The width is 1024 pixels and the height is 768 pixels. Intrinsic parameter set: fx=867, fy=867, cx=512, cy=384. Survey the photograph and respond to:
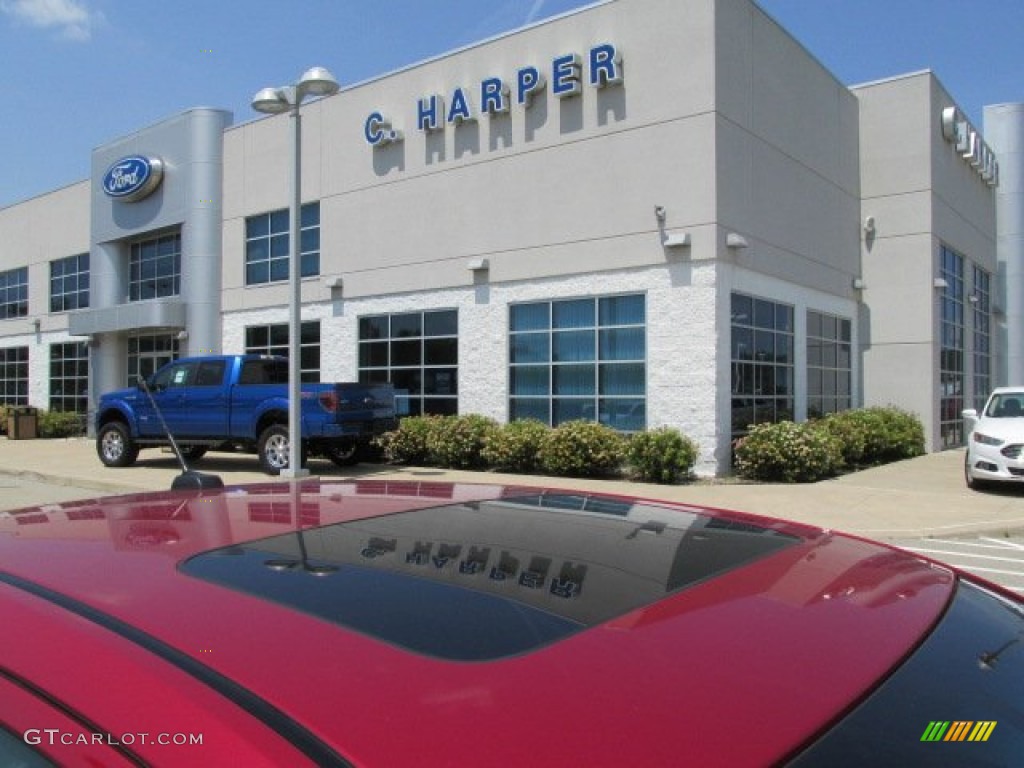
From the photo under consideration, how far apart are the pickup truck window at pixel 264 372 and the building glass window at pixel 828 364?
11.0m

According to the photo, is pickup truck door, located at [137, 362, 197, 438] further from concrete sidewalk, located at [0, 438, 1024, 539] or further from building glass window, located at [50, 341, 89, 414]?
building glass window, located at [50, 341, 89, 414]

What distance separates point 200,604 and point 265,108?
13825 mm

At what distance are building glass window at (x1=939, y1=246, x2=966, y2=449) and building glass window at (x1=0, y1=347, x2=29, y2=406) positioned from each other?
1161 inches

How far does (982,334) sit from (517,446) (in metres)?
18.5

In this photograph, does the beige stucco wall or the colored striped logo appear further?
the beige stucco wall

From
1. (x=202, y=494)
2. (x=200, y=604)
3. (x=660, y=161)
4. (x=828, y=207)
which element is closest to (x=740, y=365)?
(x=660, y=161)

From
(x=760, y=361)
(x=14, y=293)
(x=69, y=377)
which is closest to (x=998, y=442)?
(x=760, y=361)

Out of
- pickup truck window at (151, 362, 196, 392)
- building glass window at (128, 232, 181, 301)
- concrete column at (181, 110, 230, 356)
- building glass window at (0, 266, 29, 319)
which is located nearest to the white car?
pickup truck window at (151, 362, 196, 392)

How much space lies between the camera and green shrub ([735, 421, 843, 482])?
1426cm

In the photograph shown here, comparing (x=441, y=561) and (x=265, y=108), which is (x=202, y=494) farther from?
(x=265, y=108)

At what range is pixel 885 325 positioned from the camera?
21.0m

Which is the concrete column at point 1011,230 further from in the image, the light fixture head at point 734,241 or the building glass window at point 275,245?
the building glass window at point 275,245

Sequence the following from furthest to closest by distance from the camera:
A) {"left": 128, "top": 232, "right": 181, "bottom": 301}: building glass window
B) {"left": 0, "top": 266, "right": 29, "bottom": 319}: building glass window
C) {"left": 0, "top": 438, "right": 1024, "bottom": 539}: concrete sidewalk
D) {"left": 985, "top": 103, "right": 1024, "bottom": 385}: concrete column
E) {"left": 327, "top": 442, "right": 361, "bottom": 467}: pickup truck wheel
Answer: {"left": 0, "top": 266, "right": 29, "bottom": 319}: building glass window
{"left": 985, "top": 103, "right": 1024, "bottom": 385}: concrete column
{"left": 128, "top": 232, "right": 181, "bottom": 301}: building glass window
{"left": 327, "top": 442, "right": 361, "bottom": 467}: pickup truck wheel
{"left": 0, "top": 438, "right": 1024, "bottom": 539}: concrete sidewalk

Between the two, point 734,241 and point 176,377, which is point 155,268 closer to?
point 176,377
